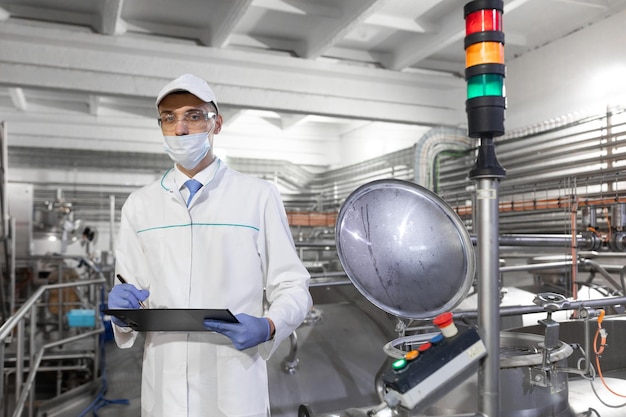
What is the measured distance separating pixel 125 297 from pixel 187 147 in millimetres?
319

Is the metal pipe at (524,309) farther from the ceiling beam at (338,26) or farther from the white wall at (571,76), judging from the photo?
the white wall at (571,76)

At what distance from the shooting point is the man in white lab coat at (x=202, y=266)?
3.55ft

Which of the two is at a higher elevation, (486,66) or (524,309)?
(486,66)

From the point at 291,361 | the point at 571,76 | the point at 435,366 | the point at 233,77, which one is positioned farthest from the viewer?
the point at 233,77

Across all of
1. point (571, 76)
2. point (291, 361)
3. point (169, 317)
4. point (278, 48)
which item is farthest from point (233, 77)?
point (169, 317)

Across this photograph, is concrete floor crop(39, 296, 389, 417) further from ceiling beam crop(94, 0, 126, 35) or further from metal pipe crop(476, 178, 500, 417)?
ceiling beam crop(94, 0, 126, 35)

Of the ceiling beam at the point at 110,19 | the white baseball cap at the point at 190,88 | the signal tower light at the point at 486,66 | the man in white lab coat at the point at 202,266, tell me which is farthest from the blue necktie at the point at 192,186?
the ceiling beam at the point at 110,19

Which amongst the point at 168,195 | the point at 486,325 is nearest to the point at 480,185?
the point at 486,325

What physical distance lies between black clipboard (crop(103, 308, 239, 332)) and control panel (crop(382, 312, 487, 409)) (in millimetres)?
319

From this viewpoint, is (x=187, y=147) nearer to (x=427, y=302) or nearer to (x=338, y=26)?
(x=427, y=302)

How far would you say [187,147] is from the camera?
3.70 ft

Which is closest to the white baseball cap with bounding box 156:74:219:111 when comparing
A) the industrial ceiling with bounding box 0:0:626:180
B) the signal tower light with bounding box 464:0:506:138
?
the signal tower light with bounding box 464:0:506:138

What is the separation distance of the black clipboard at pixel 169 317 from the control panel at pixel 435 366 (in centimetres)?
32

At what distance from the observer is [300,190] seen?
7.84 meters
